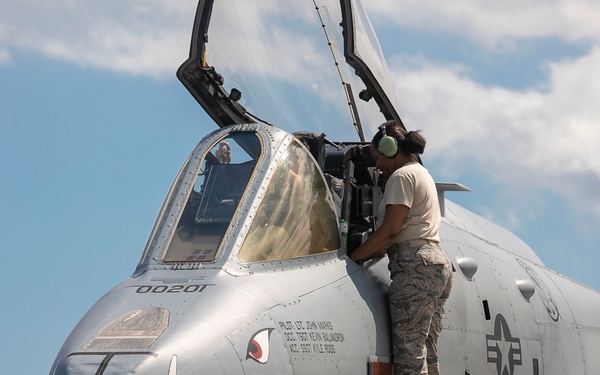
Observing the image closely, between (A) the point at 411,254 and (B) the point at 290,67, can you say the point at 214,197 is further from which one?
(B) the point at 290,67

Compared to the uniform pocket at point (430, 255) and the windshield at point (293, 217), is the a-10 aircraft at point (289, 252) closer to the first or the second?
the windshield at point (293, 217)

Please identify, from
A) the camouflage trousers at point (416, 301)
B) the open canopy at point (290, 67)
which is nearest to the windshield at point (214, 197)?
the camouflage trousers at point (416, 301)

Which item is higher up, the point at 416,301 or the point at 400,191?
the point at 400,191

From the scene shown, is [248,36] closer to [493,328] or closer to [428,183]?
[428,183]

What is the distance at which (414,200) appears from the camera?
689 cm

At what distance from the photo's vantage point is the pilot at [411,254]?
21.6 ft

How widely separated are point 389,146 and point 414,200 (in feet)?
1.63

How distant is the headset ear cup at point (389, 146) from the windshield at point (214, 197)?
3.29 feet

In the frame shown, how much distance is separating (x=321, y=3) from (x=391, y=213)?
305 cm

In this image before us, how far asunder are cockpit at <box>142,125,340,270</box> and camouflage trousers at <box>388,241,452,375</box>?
1.84ft

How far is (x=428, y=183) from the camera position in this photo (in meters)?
6.99

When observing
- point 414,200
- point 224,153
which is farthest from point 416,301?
point 224,153

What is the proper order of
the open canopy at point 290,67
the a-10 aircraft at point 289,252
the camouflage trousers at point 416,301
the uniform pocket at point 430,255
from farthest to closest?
1. the open canopy at point 290,67
2. the uniform pocket at point 430,255
3. the camouflage trousers at point 416,301
4. the a-10 aircraft at point 289,252

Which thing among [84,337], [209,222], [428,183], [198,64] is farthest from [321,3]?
[84,337]
